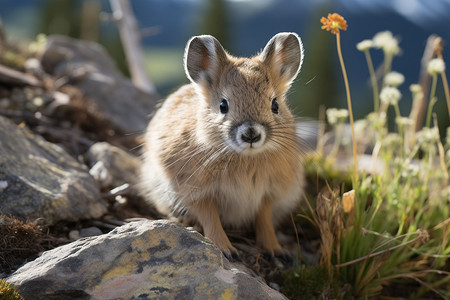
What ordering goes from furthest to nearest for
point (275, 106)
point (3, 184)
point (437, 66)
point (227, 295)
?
point (437, 66) < point (275, 106) < point (3, 184) < point (227, 295)

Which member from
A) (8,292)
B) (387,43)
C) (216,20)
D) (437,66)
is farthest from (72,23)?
(8,292)

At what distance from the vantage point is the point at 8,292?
333 centimetres

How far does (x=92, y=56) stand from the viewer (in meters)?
11.5

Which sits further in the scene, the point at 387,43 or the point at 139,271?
the point at 387,43

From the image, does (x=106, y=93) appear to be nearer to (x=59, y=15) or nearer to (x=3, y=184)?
(x=3, y=184)

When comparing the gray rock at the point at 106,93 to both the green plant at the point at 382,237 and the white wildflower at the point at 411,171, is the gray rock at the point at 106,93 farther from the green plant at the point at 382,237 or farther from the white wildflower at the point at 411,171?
the white wildflower at the point at 411,171

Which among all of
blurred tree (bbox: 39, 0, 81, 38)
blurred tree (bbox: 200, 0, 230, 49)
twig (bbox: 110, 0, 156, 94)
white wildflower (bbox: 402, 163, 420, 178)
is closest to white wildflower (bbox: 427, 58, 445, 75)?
white wildflower (bbox: 402, 163, 420, 178)

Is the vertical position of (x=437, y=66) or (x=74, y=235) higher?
(x=437, y=66)

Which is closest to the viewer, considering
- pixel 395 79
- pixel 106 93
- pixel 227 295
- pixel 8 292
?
pixel 8 292

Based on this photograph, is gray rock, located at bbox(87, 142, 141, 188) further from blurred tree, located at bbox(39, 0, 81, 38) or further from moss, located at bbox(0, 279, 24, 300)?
blurred tree, located at bbox(39, 0, 81, 38)

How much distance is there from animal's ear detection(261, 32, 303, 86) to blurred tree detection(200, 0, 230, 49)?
2922 cm

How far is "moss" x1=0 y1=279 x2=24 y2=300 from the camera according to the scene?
10.8 feet

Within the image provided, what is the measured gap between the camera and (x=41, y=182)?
16.1ft

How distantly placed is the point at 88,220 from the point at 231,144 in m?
1.95
